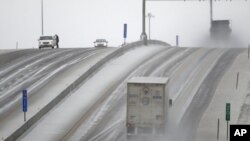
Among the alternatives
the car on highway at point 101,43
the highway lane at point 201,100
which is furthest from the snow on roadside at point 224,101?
the car on highway at point 101,43

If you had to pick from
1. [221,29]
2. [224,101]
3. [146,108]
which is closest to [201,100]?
[224,101]

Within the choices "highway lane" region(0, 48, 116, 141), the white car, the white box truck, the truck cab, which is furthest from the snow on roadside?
the truck cab

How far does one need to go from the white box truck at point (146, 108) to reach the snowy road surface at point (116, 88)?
1.03 metres

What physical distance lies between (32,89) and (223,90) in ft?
44.6

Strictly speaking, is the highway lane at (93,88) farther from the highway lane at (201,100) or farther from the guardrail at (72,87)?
the highway lane at (201,100)

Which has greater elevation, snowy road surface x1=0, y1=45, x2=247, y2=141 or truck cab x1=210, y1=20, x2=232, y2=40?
truck cab x1=210, y1=20, x2=232, y2=40

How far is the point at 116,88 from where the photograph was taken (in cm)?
4138

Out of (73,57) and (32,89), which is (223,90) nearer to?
(32,89)

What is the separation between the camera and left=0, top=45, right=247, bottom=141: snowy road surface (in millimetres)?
32750

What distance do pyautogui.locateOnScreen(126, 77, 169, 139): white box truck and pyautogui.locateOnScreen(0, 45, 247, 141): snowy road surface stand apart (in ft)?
3.37

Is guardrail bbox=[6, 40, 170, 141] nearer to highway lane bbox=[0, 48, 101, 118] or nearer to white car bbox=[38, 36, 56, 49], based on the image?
highway lane bbox=[0, 48, 101, 118]

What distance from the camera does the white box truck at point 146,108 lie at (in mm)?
28984

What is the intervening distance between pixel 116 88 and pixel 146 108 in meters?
12.4

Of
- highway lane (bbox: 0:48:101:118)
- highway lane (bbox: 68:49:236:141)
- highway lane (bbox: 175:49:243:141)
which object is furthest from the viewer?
highway lane (bbox: 0:48:101:118)
